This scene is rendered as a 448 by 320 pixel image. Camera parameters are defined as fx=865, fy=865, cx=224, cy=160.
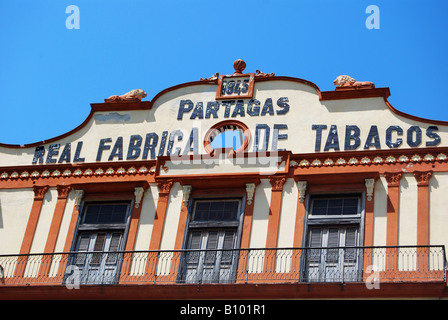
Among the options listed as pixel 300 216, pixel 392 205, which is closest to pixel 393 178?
pixel 392 205

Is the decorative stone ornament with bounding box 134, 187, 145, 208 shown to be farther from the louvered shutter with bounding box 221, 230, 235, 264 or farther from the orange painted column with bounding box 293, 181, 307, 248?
the orange painted column with bounding box 293, 181, 307, 248

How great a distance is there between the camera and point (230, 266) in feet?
73.8

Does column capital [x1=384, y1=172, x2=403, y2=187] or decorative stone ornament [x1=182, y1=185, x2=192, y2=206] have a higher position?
column capital [x1=384, y1=172, x2=403, y2=187]

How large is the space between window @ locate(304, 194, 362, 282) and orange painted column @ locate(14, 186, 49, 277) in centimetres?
787

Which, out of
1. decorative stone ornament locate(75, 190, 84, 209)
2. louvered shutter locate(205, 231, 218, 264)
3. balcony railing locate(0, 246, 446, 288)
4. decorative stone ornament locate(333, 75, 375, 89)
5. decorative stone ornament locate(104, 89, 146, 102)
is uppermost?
decorative stone ornament locate(333, 75, 375, 89)

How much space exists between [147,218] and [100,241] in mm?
1480

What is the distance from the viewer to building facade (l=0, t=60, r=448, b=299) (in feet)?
71.5

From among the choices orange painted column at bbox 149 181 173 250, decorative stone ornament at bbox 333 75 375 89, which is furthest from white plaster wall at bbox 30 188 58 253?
decorative stone ornament at bbox 333 75 375 89

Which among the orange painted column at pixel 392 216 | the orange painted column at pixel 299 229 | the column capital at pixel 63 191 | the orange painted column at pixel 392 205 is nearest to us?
the orange painted column at pixel 392 216

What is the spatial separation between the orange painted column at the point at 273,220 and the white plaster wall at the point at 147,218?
3.34 m

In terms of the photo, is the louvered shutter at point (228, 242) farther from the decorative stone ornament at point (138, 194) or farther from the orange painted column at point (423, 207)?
the orange painted column at point (423, 207)

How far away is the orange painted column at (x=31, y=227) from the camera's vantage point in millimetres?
23875

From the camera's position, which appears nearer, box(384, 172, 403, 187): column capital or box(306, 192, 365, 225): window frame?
box(306, 192, 365, 225): window frame

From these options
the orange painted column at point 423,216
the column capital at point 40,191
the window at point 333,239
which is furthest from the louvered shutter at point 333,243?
the column capital at point 40,191
